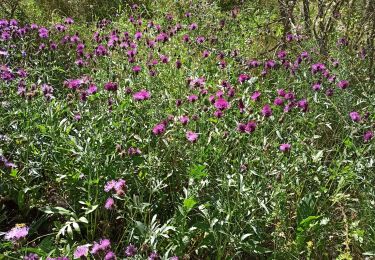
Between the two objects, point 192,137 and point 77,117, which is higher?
point 77,117

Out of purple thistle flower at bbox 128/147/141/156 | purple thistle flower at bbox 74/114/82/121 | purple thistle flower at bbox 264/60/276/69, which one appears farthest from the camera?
purple thistle flower at bbox 264/60/276/69

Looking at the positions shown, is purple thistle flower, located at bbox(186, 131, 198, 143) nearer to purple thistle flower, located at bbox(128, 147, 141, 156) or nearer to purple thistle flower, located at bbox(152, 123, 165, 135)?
purple thistle flower, located at bbox(152, 123, 165, 135)

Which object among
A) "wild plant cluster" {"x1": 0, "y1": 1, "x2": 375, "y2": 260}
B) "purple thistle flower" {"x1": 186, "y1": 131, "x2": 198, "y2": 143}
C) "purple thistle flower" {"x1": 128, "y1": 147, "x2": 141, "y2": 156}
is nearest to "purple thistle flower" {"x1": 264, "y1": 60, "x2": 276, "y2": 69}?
"wild plant cluster" {"x1": 0, "y1": 1, "x2": 375, "y2": 260}

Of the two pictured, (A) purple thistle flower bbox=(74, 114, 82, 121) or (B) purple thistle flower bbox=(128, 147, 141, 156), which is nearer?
(B) purple thistle flower bbox=(128, 147, 141, 156)

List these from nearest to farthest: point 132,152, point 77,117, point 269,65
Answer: point 132,152 < point 77,117 < point 269,65

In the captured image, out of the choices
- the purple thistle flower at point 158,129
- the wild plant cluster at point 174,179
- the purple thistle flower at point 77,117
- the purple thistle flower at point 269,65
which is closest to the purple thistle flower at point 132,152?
the wild plant cluster at point 174,179

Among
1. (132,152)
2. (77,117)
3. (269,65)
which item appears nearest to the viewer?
(132,152)

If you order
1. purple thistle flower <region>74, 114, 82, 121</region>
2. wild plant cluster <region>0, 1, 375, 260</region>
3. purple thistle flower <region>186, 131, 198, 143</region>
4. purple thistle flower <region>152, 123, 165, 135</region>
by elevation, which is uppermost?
purple thistle flower <region>74, 114, 82, 121</region>

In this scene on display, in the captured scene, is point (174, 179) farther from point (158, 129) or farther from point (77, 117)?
point (77, 117)

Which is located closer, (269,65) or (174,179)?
(174,179)

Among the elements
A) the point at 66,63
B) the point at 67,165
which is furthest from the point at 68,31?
the point at 67,165

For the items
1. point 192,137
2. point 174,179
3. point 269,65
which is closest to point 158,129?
point 192,137

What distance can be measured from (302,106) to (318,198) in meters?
0.65

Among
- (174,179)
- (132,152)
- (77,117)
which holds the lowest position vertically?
(174,179)
